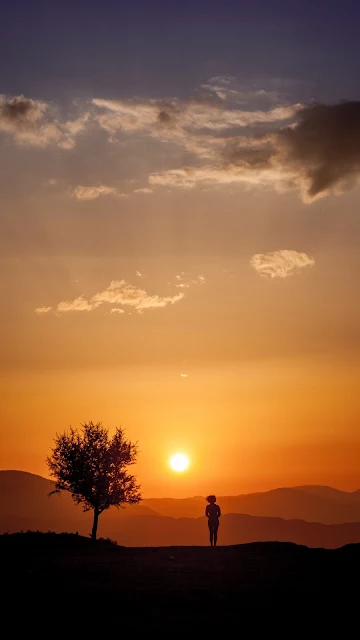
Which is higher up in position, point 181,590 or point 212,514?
point 212,514

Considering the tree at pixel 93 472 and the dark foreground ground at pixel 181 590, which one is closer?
the dark foreground ground at pixel 181 590

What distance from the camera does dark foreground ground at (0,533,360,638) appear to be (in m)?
20.0

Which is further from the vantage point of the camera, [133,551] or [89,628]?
[133,551]

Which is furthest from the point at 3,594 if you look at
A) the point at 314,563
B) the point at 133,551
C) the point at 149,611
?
the point at 133,551

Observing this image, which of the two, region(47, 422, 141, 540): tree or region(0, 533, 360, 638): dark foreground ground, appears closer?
region(0, 533, 360, 638): dark foreground ground

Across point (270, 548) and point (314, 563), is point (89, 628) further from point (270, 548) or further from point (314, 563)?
point (270, 548)

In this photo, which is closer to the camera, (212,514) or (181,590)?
(181,590)

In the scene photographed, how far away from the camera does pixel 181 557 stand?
1444 inches

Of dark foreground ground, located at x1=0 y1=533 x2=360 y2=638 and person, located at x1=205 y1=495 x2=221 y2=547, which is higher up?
person, located at x1=205 y1=495 x2=221 y2=547

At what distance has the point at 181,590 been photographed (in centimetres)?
2481

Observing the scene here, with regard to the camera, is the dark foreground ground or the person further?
the person

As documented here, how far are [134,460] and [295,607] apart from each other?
37343 mm

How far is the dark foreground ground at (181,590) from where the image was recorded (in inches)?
786

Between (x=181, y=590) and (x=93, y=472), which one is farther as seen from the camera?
(x=93, y=472)
